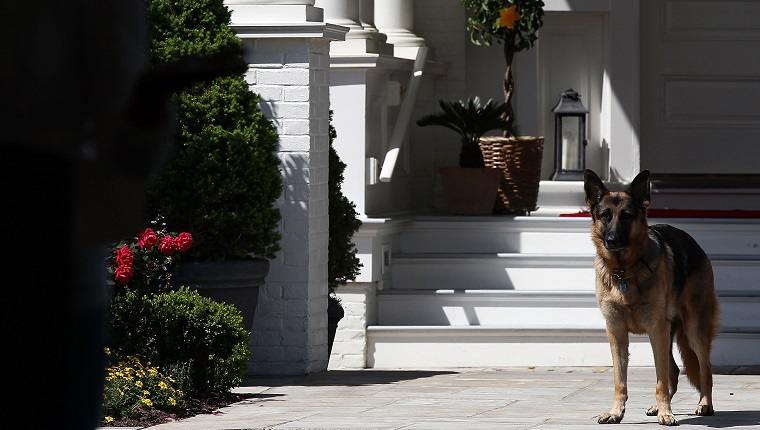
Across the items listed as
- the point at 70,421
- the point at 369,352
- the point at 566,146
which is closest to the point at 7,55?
the point at 70,421

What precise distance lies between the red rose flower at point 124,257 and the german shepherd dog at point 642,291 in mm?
2249

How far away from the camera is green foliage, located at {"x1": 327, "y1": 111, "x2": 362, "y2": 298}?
8.09 meters

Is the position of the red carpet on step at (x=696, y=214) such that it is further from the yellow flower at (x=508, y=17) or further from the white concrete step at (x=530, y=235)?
the yellow flower at (x=508, y=17)

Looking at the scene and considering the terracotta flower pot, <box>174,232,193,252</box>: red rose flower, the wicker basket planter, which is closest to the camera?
<box>174,232,193,252</box>: red rose flower

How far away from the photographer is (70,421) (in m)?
1.41

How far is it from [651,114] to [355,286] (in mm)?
3885

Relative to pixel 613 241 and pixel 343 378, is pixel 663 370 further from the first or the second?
pixel 343 378

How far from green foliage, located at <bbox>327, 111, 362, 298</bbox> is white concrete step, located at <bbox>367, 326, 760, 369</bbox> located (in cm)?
55

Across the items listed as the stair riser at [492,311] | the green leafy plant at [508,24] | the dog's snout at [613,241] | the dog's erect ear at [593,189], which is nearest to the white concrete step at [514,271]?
the stair riser at [492,311]

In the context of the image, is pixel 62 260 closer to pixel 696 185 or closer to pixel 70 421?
pixel 70 421

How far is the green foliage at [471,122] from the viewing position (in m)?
9.78

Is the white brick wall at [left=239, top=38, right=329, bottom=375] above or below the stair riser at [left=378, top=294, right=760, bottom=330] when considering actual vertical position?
above

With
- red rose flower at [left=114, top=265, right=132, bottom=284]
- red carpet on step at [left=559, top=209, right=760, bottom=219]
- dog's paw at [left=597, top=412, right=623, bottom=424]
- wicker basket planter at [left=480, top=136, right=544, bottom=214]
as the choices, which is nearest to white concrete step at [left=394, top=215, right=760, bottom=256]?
red carpet on step at [left=559, top=209, right=760, bottom=219]

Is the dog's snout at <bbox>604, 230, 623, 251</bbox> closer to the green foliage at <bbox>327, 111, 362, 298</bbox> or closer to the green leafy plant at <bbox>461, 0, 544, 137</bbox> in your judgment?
the green foliage at <bbox>327, 111, 362, 298</bbox>
